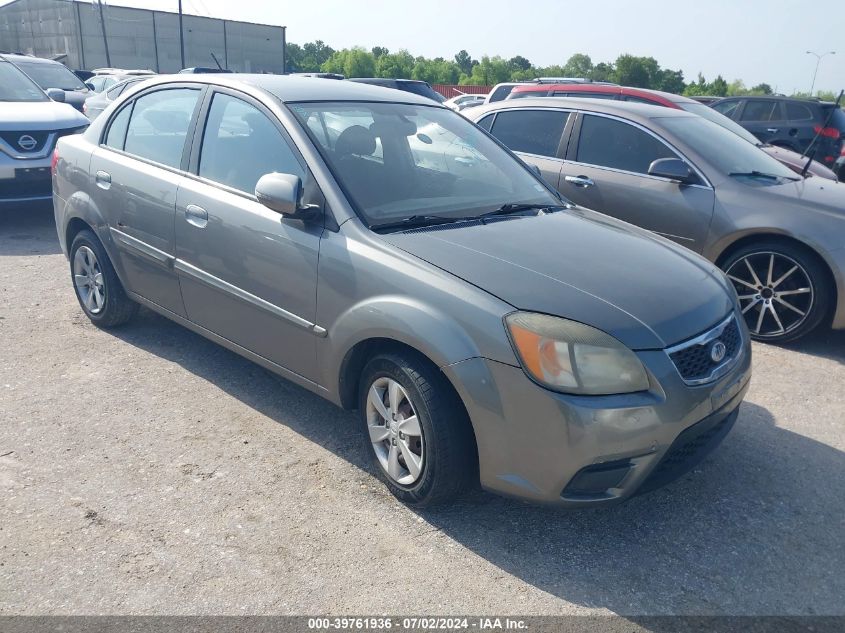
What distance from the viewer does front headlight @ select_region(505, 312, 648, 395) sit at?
2.64 m

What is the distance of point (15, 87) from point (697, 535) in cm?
940

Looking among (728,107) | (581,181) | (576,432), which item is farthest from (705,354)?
(728,107)

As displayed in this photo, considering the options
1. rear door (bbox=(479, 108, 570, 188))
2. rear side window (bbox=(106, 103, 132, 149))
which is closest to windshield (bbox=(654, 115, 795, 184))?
rear door (bbox=(479, 108, 570, 188))

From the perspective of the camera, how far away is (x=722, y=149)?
19.3ft

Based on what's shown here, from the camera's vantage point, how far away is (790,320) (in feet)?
17.0

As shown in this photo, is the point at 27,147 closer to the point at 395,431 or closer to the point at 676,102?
the point at 395,431

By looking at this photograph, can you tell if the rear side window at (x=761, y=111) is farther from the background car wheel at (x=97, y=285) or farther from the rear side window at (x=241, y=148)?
the background car wheel at (x=97, y=285)

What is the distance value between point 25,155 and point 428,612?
7.30m

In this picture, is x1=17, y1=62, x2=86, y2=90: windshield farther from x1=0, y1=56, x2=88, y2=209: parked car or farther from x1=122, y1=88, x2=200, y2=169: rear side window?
x1=122, y1=88, x2=200, y2=169: rear side window

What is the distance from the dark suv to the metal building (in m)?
57.0

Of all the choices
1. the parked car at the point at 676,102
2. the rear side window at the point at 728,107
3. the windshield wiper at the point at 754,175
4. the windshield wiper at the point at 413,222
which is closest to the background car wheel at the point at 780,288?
the windshield wiper at the point at 754,175

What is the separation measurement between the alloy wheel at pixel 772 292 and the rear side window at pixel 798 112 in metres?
8.98

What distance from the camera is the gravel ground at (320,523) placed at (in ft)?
Result: 8.75

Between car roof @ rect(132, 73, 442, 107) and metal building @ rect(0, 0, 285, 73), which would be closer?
car roof @ rect(132, 73, 442, 107)
